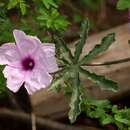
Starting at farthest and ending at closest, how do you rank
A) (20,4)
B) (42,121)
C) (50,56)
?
(42,121)
(20,4)
(50,56)

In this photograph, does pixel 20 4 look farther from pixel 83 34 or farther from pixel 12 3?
pixel 83 34

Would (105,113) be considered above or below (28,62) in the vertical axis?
below

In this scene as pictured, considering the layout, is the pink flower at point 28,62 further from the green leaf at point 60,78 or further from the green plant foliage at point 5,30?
the green plant foliage at point 5,30

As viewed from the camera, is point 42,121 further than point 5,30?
Yes

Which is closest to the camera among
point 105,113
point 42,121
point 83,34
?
point 83,34

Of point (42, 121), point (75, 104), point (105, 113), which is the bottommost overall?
point (42, 121)

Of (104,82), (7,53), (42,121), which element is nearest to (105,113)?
(104,82)

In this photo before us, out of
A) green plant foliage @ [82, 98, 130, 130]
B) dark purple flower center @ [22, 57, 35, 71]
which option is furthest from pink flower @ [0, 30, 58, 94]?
green plant foliage @ [82, 98, 130, 130]
